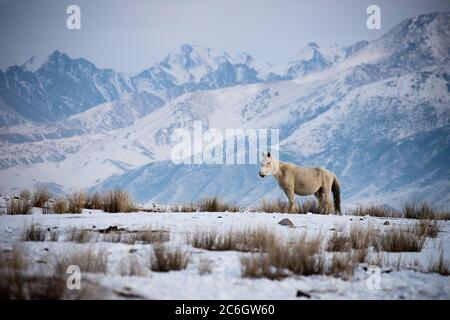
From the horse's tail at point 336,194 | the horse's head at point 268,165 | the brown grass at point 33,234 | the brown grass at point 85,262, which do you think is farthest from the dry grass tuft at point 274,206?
the brown grass at point 85,262

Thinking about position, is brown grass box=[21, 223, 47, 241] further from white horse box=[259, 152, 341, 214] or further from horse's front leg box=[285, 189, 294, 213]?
white horse box=[259, 152, 341, 214]

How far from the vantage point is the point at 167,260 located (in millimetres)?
8078

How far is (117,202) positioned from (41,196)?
195 cm

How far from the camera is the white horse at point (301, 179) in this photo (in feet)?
55.7

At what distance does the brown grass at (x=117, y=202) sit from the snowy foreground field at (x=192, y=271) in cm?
320

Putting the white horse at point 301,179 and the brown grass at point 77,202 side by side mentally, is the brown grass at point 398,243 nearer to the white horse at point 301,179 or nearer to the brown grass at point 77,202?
the white horse at point 301,179

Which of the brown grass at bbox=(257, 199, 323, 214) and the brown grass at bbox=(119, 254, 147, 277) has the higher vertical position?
the brown grass at bbox=(119, 254, 147, 277)

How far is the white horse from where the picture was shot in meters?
17.0

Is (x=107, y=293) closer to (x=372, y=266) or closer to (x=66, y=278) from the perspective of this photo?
(x=66, y=278)

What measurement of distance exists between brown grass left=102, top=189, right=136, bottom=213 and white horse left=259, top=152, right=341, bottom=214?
3.63 metres

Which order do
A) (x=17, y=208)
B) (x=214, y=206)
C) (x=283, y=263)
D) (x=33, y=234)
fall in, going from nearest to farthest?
(x=283, y=263), (x=33, y=234), (x=17, y=208), (x=214, y=206)

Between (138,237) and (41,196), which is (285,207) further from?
(138,237)

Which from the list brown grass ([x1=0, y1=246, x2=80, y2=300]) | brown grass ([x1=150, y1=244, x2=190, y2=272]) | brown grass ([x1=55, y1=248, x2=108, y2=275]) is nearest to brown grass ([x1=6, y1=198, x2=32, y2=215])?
brown grass ([x1=55, y1=248, x2=108, y2=275])

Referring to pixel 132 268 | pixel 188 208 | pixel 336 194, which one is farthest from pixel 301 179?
pixel 132 268
